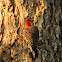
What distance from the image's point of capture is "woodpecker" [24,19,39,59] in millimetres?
848

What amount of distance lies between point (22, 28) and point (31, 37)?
0.11 m

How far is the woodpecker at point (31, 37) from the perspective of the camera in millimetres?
848

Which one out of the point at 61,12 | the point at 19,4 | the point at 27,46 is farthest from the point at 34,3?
the point at 27,46

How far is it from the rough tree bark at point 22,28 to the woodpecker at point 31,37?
0.03 meters

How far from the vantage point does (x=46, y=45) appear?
869mm

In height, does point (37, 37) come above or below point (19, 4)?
below

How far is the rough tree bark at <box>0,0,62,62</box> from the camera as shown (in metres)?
0.86

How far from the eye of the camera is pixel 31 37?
2.79ft

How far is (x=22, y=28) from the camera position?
85cm

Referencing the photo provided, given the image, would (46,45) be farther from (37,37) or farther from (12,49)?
(12,49)

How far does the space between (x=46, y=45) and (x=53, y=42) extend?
0.23 feet

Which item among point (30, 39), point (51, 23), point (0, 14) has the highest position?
point (0, 14)

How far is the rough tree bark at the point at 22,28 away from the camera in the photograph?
0.86 metres

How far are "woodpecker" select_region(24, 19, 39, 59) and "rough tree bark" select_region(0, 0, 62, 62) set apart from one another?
0.03 meters
